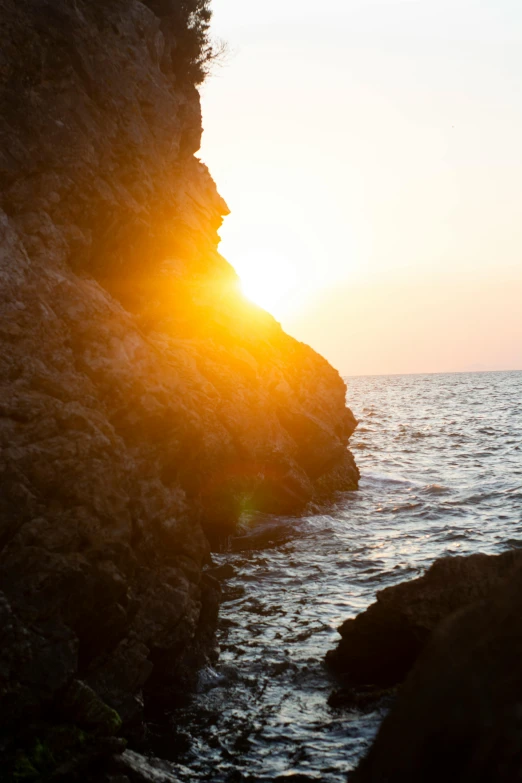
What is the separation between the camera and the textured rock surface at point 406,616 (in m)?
9.13

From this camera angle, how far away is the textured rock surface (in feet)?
30.0

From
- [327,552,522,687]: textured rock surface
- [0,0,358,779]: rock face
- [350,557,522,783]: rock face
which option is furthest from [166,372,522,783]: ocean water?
[350,557,522,783]: rock face

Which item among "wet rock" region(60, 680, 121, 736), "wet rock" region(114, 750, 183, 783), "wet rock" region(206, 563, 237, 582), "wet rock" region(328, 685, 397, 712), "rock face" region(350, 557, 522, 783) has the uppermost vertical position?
"rock face" region(350, 557, 522, 783)

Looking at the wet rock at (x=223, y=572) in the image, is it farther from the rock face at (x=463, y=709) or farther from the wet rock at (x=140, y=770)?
the rock face at (x=463, y=709)

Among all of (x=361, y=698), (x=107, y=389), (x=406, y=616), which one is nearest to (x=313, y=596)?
(x=406, y=616)

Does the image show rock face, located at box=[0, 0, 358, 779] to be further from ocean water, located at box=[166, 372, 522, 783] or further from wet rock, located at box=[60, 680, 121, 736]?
ocean water, located at box=[166, 372, 522, 783]

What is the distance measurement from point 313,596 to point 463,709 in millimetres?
9554

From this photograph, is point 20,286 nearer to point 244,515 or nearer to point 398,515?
point 244,515

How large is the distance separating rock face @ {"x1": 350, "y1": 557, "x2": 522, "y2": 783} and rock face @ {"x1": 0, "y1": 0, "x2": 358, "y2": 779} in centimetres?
428

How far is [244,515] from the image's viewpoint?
66.3 feet

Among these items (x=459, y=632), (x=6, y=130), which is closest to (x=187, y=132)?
(x=6, y=130)

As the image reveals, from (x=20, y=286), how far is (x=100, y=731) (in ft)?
21.0

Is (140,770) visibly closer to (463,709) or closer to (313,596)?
(463,709)

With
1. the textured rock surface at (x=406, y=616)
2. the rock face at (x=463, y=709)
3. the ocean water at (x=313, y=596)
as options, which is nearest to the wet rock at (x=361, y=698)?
the ocean water at (x=313, y=596)
